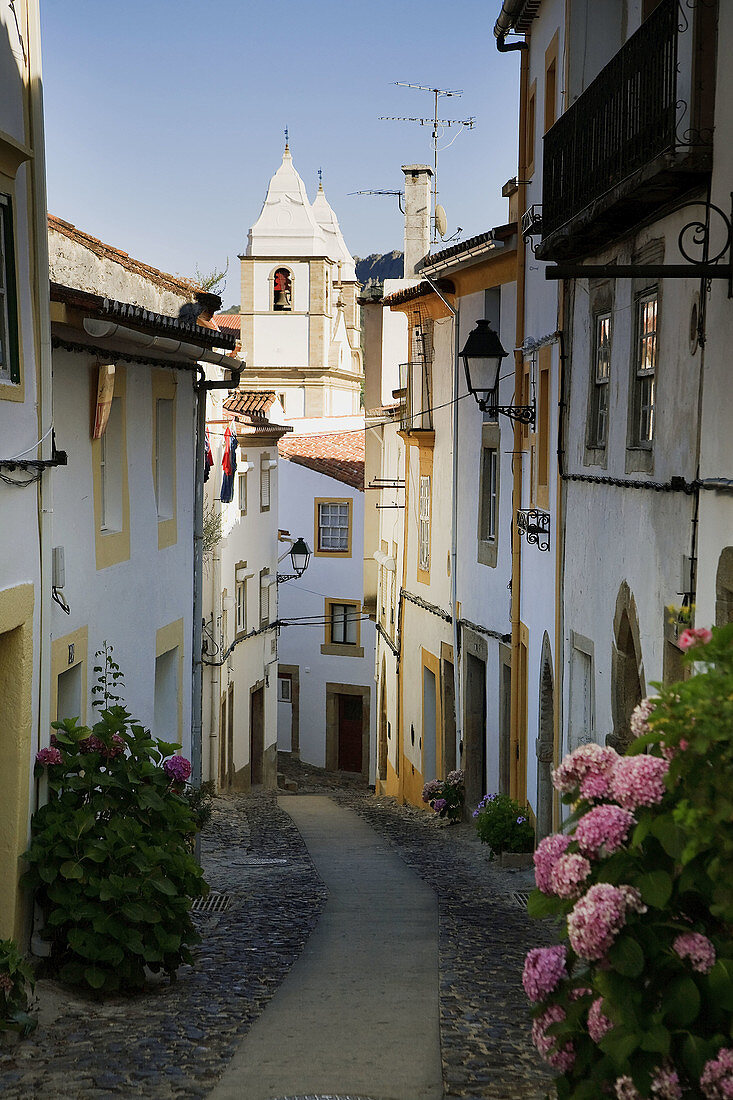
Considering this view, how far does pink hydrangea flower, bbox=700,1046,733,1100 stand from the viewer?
11.9ft

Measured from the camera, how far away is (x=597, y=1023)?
3943mm

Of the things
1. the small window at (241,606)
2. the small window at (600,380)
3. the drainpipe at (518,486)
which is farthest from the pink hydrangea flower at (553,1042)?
the small window at (241,606)

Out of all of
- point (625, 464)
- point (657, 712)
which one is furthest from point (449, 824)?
point (657, 712)

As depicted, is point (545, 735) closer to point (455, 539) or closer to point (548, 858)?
point (455, 539)

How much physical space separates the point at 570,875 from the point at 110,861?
15.8ft

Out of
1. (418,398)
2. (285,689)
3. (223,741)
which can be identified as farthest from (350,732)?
(418,398)

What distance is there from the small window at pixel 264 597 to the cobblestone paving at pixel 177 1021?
16975mm

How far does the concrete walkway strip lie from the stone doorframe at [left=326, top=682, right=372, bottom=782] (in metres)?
Result: 27.2

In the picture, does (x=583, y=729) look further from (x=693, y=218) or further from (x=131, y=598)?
(x=693, y=218)

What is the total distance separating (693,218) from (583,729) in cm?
547

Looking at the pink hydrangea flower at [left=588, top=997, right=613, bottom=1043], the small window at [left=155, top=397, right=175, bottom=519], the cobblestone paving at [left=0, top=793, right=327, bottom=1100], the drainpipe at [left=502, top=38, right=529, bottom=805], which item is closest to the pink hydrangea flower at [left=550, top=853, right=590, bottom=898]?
the pink hydrangea flower at [left=588, top=997, right=613, bottom=1043]

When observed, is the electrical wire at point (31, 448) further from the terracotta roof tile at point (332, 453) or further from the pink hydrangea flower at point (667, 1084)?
the terracotta roof tile at point (332, 453)

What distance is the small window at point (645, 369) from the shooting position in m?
9.31

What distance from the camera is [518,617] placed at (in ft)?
51.5
